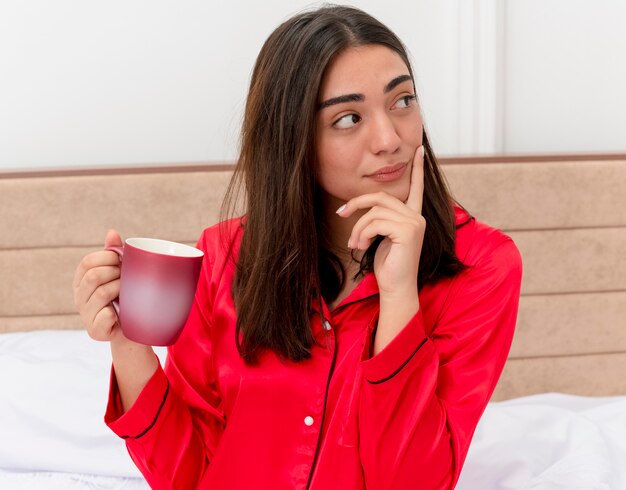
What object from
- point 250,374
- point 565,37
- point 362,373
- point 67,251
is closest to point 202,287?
point 250,374

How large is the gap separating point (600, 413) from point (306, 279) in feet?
3.28

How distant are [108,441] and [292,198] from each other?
2.66ft

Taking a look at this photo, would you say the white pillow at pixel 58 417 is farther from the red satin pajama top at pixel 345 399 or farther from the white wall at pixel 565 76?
the white wall at pixel 565 76

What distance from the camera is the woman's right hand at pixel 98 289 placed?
977mm

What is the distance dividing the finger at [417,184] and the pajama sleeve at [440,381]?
15 centimetres

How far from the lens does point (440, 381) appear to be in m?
1.12

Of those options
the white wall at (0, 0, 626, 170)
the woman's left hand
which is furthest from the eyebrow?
the white wall at (0, 0, 626, 170)

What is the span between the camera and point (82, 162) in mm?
2252

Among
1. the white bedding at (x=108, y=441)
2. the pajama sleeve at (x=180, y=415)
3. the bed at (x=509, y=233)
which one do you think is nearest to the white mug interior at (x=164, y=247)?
the pajama sleeve at (x=180, y=415)

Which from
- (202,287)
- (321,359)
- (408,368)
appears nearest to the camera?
(408,368)

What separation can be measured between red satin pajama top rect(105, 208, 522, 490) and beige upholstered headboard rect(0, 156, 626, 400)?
917mm

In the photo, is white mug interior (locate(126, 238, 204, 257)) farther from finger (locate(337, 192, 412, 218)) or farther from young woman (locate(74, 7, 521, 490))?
finger (locate(337, 192, 412, 218))

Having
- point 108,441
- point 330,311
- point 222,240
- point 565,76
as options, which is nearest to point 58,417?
point 108,441

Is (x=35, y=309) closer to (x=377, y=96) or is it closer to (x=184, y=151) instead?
(x=184, y=151)
